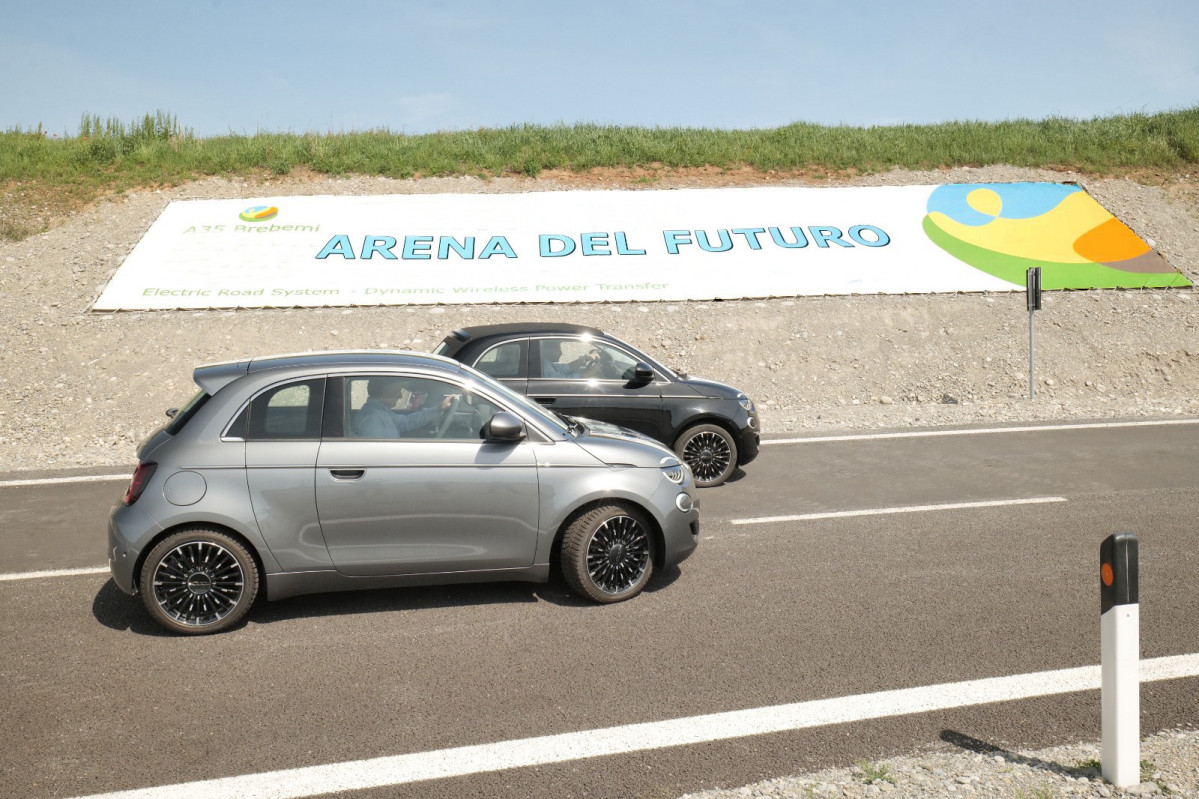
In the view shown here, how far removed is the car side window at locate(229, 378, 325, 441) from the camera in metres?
5.80

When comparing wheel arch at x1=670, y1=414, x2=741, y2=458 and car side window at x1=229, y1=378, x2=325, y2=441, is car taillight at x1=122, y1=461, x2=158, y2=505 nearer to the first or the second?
car side window at x1=229, y1=378, x2=325, y2=441

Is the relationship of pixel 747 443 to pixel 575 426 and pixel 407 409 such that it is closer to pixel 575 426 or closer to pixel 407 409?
pixel 575 426

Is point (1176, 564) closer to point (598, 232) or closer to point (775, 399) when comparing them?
point (775, 399)

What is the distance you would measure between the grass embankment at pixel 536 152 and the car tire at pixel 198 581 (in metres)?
20.6

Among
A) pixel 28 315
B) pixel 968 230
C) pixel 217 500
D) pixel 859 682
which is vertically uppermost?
pixel 968 230

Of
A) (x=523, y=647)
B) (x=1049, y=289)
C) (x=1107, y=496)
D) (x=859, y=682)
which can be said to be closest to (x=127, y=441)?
(x=523, y=647)

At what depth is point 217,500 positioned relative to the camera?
18.4 feet

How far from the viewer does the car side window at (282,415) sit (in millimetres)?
5801

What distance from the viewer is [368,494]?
5.74 meters

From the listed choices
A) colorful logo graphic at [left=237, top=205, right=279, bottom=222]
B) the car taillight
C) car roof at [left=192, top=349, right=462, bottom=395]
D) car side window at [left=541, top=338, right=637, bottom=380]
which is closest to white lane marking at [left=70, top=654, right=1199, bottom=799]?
the car taillight

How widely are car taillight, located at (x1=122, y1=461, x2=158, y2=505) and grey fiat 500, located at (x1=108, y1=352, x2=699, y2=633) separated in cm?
1

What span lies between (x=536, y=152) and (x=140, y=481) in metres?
22.1

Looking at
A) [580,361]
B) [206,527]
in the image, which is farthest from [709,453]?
[206,527]

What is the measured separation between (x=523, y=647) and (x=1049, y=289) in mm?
18220
